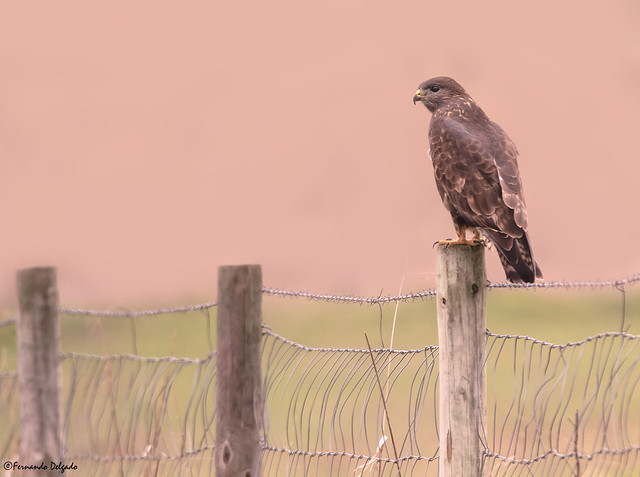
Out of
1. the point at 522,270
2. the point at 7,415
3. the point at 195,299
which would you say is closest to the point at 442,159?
the point at 522,270

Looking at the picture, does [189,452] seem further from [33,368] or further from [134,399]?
[33,368]

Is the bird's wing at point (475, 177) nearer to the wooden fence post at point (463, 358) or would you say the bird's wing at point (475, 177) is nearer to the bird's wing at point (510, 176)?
the bird's wing at point (510, 176)

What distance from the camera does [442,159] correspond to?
5.95 meters

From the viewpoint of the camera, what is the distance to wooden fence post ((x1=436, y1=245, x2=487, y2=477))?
374 cm

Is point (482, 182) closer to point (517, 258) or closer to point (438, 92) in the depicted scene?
point (517, 258)

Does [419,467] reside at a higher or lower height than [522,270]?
lower

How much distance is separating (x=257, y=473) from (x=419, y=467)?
394cm

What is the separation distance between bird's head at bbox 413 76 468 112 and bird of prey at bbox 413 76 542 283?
1.31ft

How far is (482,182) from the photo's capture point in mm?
5633

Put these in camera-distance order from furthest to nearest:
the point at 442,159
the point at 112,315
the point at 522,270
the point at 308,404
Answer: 1. the point at 308,404
2. the point at 442,159
3. the point at 522,270
4. the point at 112,315

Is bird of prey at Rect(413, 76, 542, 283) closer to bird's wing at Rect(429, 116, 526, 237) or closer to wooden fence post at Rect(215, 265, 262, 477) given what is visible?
bird's wing at Rect(429, 116, 526, 237)

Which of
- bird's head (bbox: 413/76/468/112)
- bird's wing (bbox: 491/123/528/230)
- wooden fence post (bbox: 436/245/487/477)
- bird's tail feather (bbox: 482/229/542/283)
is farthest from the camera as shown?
bird's head (bbox: 413/76/468/112)

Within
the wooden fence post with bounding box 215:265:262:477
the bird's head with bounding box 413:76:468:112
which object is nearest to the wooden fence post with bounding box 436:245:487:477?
the wooden fence post with bounding box 215:265:262:477

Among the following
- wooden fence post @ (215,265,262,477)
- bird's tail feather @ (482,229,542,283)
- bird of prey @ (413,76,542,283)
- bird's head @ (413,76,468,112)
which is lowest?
wooden fence post @ (215,265,262,477)
